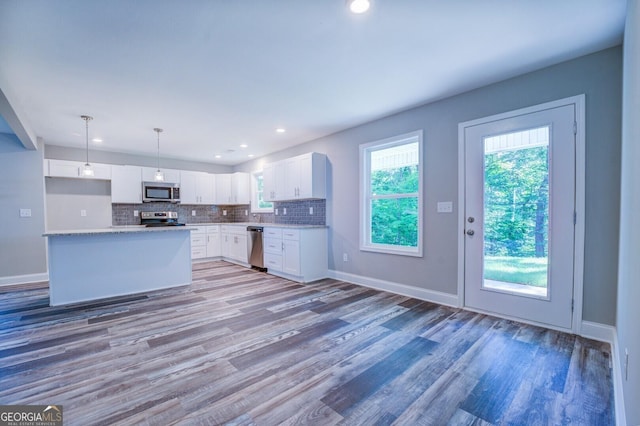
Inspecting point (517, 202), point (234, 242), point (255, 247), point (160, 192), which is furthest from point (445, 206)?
point (160, 192)

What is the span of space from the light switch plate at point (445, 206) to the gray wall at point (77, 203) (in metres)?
6.36

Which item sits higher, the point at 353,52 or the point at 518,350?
the point at 353,52

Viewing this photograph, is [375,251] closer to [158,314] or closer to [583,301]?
[583,301]

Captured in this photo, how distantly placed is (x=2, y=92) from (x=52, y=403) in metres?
2.87

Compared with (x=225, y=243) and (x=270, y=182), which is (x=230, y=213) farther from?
(x=270, y=182)

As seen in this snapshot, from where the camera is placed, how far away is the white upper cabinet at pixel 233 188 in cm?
679

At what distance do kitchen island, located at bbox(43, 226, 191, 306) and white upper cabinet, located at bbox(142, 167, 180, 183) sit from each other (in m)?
2.48

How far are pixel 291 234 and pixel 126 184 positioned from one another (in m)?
3.86

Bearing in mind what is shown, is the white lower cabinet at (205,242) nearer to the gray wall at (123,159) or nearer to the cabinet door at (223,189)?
the cabinet door at (223,189)

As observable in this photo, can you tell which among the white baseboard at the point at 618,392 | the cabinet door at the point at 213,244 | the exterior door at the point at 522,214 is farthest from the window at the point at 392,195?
the cabinet door at the point at 213,244

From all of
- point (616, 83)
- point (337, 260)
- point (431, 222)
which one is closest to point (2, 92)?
point (337, 260)

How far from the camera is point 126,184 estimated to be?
227 inches

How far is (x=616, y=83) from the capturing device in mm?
2256
